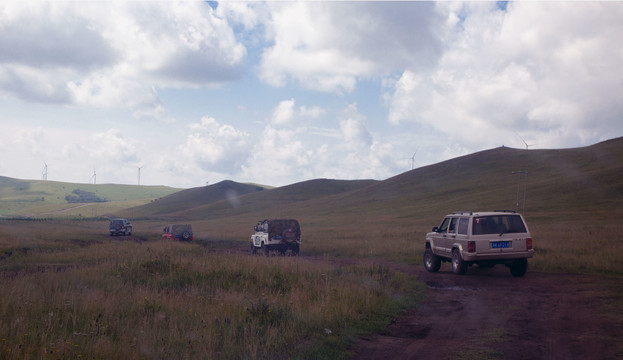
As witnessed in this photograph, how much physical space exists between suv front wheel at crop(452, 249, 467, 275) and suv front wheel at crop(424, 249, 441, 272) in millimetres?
1397

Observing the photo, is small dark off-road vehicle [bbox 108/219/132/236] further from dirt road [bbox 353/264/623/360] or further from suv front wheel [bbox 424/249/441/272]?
dirt road [bbox 353/264/623/360]

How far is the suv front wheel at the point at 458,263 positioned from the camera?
16.0 metres

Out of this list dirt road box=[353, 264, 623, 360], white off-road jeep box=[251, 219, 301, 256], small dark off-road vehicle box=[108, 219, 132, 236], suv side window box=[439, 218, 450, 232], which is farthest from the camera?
small dark off-road vehicle box=[108, 219, 132, 236]

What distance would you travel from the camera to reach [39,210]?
166m

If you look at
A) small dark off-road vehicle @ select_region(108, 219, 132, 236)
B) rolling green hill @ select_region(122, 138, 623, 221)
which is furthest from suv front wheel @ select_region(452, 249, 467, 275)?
rolling green hill @ select_region(122, 138, 623, 221)

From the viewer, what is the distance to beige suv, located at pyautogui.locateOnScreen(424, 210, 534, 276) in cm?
1519

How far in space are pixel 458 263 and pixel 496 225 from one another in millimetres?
1826

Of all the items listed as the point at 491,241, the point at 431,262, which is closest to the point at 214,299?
the point at 491,241

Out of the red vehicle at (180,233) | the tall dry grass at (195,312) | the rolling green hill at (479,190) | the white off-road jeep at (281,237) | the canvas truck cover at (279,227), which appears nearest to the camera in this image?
the tall dry grass at (195,312)

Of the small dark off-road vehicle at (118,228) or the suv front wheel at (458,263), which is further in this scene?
the small dark off-road vehicle at (118,228)

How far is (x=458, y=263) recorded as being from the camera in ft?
53.1

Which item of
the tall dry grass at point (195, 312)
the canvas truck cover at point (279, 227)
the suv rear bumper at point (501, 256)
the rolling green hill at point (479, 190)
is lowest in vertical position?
the tall dry grass at point (195, 312)

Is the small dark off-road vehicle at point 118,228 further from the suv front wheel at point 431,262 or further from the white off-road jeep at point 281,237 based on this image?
the suv front wheel at point 431,262

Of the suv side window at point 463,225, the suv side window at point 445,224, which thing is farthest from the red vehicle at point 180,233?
the suv side window at point 463,225
